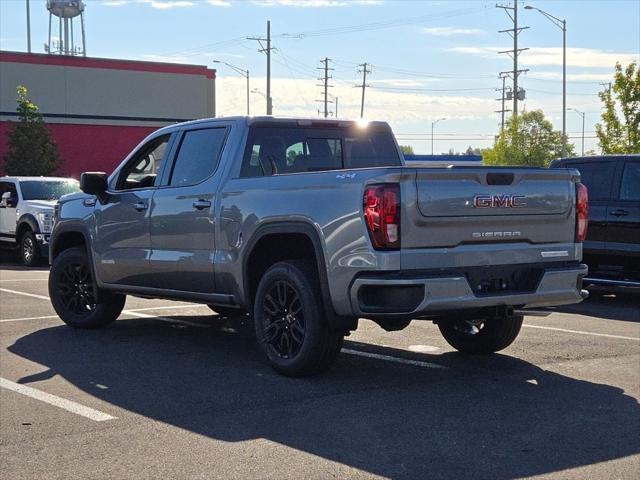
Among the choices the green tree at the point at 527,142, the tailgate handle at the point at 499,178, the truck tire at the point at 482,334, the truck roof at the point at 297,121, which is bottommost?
the truck tire at the point at 482,334

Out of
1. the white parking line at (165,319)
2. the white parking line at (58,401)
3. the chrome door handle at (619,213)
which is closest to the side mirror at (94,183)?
the white parking line at (165,319)

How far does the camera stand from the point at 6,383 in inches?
287

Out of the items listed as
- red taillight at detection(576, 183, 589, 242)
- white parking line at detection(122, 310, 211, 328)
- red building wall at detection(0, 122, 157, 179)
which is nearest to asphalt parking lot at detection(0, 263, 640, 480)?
white parking line at detection(122, 310, 211, 328)

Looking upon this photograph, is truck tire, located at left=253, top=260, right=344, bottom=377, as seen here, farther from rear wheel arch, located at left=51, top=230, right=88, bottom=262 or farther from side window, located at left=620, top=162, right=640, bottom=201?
side window, located at left=620, top=162, right=640, bottom=201

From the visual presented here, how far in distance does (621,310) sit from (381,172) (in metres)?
6.70

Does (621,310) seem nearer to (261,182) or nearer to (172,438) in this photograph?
(261,182)

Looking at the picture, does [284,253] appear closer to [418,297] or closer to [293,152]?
[293,152]

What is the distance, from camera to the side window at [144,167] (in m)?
9.30

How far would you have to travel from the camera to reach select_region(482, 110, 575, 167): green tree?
275ft

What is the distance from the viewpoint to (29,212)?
20562 mm

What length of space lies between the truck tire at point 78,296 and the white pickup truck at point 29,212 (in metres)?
10.3

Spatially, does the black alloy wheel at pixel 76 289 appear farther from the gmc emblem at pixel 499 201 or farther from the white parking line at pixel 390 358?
the gmc emblem at pixel 499 201

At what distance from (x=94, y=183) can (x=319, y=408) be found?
402 cm

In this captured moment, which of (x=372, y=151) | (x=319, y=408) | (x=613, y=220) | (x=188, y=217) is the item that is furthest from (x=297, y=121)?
(x=613, y=220)
